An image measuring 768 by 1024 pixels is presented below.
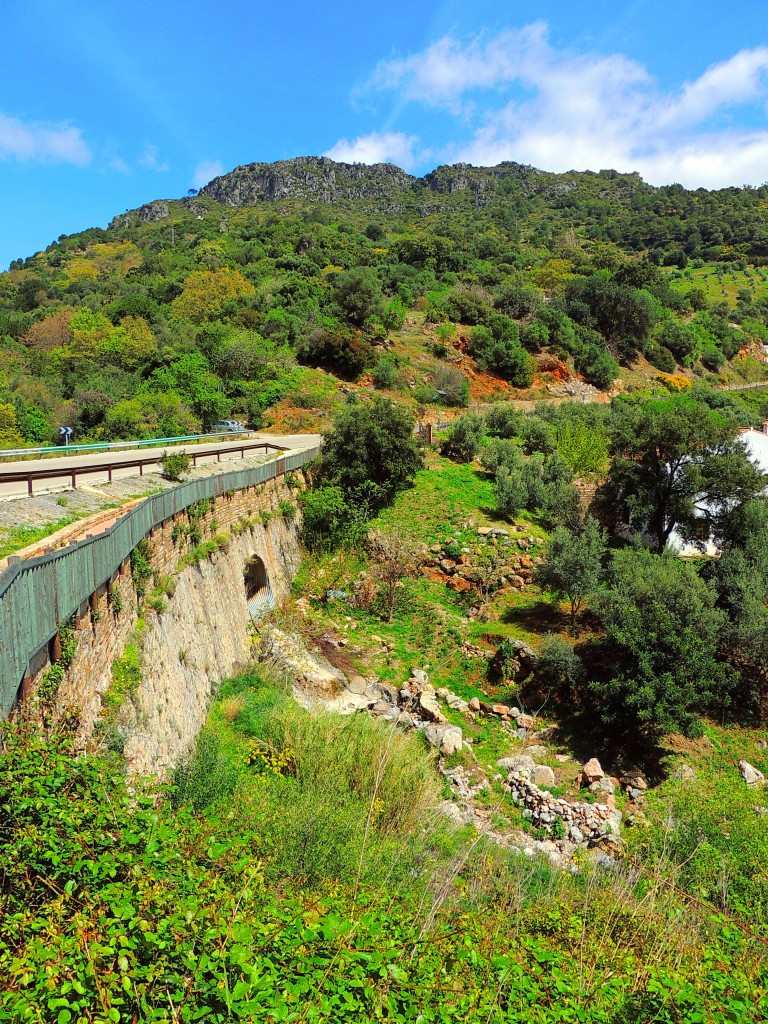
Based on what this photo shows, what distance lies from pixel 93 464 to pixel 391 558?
9839 millimetres

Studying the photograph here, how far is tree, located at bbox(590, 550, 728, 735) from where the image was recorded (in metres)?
12.7

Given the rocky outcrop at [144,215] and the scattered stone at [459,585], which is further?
the rocky outcrop at [144,215]

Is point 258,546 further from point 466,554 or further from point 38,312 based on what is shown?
point 38,312

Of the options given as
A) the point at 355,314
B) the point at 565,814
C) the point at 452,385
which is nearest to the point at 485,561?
the point at 565,814

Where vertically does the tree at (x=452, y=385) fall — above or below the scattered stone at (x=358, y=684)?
above

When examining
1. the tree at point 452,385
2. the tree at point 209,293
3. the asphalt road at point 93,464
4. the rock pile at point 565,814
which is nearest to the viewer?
the rock pile at point 565,814

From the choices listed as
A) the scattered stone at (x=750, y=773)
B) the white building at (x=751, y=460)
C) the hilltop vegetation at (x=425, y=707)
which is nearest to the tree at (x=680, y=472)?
the hilltop vegetation at (x=425, y=707)

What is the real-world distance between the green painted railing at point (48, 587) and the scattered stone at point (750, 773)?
44.8 feet

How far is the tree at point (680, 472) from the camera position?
785 inches

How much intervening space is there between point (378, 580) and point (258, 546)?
4771 millimetres

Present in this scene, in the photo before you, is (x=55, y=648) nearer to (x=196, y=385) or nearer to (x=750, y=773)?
(x=750, y=773)

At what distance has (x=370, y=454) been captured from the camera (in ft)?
78.0

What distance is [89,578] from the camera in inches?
267

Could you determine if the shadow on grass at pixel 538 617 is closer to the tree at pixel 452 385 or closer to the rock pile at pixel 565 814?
the rock pile at pixel 565 814
